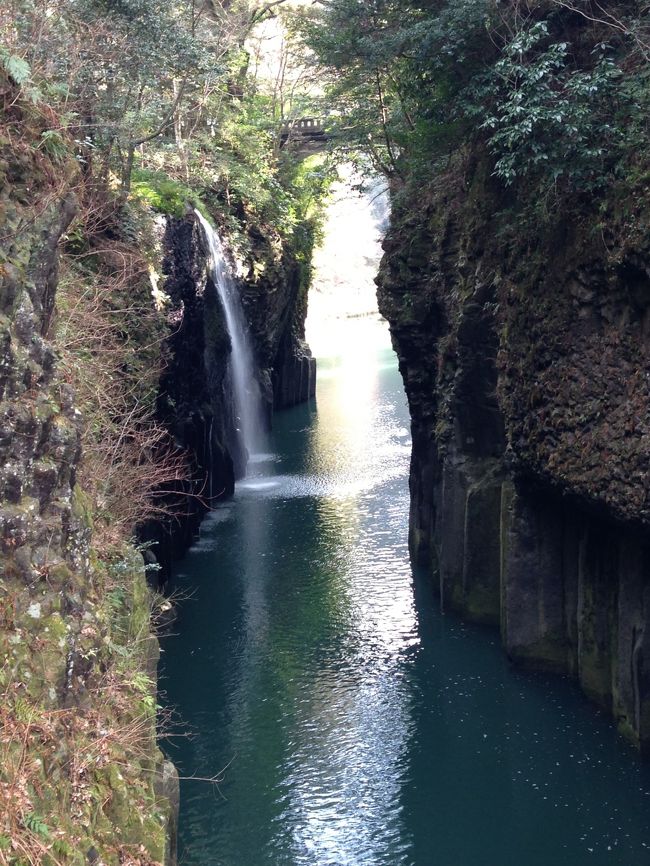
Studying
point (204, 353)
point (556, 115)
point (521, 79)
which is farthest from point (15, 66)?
point (204, 353)

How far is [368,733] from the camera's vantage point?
15789mm

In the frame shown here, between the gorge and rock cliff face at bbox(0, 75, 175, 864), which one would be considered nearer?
rock cliff face at bbox(0, 75, 175, 864)

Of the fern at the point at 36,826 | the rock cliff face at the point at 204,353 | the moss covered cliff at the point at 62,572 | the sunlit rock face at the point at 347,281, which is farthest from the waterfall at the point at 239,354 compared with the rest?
the sunlit rock face at the point at 347,281

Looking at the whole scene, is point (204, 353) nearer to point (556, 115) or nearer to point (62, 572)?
point (556, 115)

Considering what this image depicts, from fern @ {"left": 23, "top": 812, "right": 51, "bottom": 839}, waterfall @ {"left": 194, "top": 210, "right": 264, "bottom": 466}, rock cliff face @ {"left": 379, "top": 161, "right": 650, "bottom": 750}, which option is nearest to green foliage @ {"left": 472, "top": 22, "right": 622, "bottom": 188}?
rock cliff face @ {"left": 379, "top": 161, "right": 650, "bottom": 750}

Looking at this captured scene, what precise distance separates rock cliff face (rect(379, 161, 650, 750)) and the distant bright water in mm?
1002

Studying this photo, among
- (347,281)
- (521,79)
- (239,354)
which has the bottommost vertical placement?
(239,354)

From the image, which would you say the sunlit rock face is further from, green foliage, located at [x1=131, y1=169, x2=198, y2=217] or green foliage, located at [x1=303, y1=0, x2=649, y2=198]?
green foliage, located at [x1=303, y1=0, x2=649, y2=198]

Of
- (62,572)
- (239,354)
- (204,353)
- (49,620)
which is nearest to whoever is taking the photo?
(49,620)

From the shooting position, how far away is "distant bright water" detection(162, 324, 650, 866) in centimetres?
1295

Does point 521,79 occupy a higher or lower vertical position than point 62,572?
higher

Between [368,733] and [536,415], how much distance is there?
638cm

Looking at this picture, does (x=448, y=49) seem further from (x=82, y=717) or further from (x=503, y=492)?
(x=82, y=717)

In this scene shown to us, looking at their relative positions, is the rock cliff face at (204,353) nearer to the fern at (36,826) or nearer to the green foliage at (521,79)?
the green foliage at (521,79)
